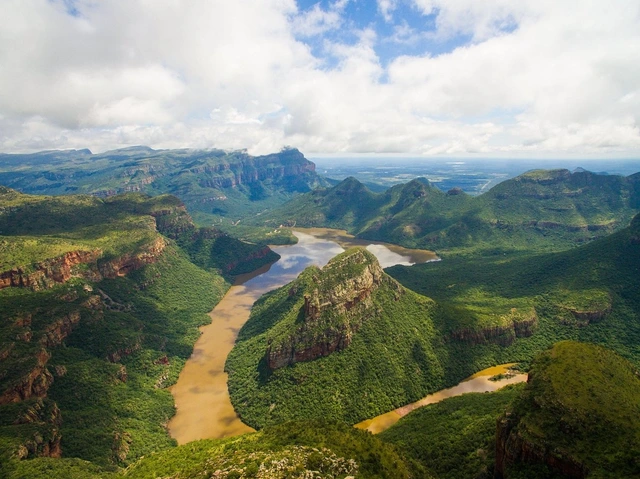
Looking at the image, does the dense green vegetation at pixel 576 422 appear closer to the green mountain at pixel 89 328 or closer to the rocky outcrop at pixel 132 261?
the green mountain at pixel 89 328

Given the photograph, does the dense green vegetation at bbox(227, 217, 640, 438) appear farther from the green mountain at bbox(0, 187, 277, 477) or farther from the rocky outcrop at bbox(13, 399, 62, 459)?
the rocky outcrop at bbox(13, 399, 62, 459)

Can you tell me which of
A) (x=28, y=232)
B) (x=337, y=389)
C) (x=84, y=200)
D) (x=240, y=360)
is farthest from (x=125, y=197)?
(x=337, y=389)

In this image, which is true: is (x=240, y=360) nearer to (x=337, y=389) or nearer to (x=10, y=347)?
(x=337, y=389)

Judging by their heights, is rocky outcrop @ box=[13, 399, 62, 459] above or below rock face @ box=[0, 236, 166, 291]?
below

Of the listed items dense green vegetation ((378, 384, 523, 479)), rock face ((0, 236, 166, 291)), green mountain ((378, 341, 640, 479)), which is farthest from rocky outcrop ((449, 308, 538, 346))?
rock face ((0, 236, 166, 291))

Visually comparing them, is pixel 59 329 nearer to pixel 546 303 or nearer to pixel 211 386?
pixel 211 386

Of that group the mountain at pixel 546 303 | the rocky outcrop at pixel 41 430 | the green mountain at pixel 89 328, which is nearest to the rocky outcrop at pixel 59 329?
the green mountain at pixel 89 328
